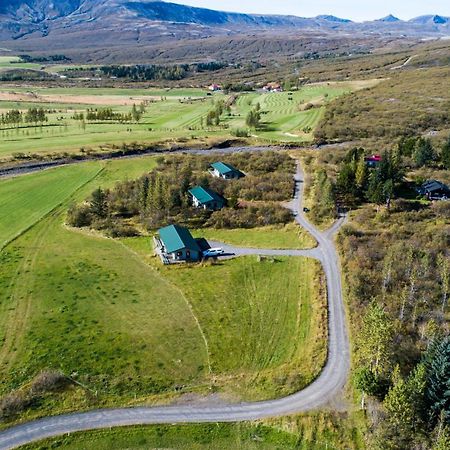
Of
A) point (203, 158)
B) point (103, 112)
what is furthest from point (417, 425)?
point (103, 112)

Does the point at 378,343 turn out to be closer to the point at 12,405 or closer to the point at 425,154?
the point at 12,405

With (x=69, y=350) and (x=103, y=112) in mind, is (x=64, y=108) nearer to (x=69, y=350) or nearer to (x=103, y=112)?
(x=103, y=112)

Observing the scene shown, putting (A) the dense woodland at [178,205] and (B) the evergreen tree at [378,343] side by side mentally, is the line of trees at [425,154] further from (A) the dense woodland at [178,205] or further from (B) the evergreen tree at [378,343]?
(B) the evergreen tree at [378,343]

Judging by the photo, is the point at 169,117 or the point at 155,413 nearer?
the point at 155,413

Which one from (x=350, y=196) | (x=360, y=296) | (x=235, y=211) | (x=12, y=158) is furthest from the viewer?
(x=12, y=158)

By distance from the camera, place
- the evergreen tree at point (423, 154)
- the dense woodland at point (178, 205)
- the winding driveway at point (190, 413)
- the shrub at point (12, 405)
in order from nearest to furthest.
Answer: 1. the winding driveway at point (190, 413)
2. the shrub at point (12, 405)
3. the dense woodland at point (178, 205)
4. the evergreen tree at point (423, 154)

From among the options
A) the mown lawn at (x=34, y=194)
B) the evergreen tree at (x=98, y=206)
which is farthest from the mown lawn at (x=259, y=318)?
the mown lawn at (x=34, y=194)
